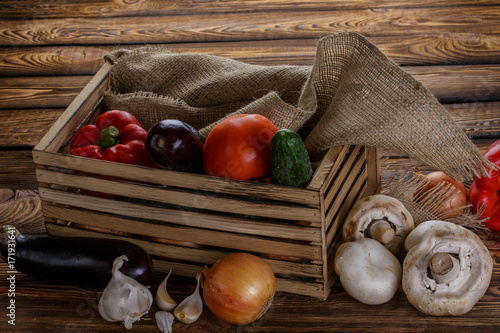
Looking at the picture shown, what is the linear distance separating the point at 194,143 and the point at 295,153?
22 cm

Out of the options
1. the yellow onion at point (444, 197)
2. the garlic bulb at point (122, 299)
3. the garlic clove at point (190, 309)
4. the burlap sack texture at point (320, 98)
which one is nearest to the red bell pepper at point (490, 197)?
the yellow onion at point (444, 197)

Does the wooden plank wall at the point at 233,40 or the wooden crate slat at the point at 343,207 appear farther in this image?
the wooden plank wall at the point at 233,40

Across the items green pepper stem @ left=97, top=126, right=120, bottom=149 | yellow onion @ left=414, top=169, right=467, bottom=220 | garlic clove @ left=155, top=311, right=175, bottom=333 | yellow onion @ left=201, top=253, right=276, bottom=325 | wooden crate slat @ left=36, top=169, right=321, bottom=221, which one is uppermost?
green pepper stem @ left=97, top=126, right=120, bottom=149

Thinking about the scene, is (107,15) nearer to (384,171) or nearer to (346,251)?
(384,171)

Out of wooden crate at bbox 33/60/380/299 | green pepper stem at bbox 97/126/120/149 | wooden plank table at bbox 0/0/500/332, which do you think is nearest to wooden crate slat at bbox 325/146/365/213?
wooden crate at bbox 33/60/380/299

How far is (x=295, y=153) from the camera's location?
1.15 meters

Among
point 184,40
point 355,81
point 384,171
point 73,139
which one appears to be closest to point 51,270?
point 73,139

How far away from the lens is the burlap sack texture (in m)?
1.27

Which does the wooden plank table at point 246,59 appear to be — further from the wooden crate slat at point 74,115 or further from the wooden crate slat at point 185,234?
the wooden crate slat at point 74,115

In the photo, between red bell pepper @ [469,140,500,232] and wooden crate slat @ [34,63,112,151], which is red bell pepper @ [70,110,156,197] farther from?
red bell pepper @ [469,140,500,232]

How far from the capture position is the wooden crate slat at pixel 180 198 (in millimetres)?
1197

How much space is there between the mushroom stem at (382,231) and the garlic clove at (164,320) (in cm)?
44

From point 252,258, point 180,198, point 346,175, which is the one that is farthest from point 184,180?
point 346,175

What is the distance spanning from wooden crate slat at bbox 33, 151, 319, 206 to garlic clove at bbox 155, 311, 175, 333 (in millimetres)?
246
